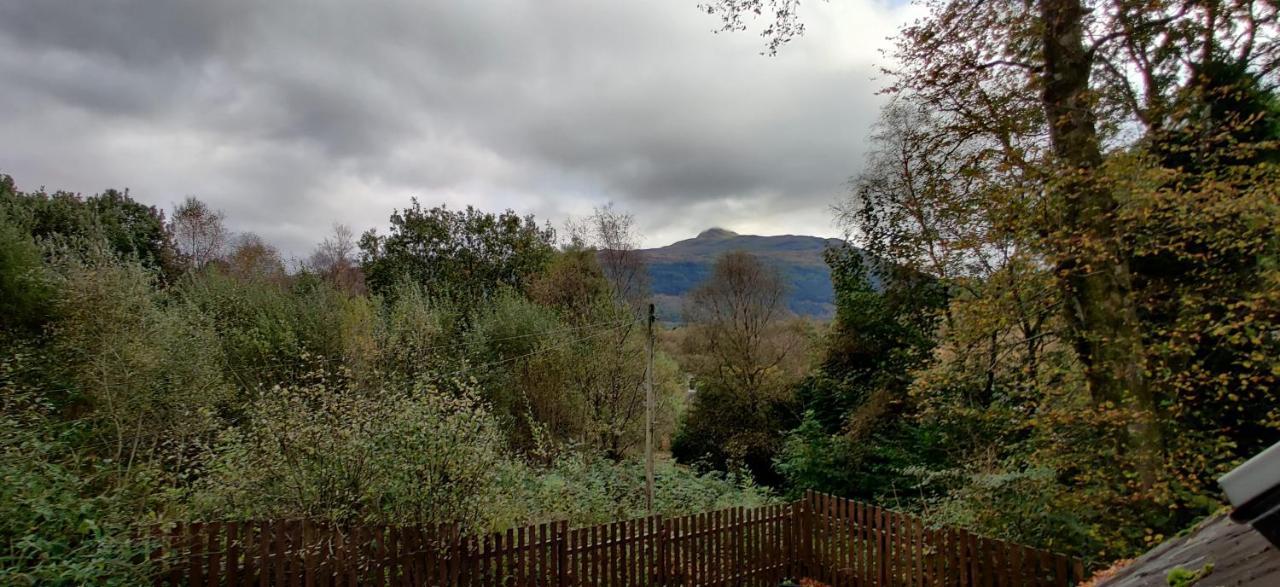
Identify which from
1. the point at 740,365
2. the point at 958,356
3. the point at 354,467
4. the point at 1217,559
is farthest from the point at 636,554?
the point at 740,365

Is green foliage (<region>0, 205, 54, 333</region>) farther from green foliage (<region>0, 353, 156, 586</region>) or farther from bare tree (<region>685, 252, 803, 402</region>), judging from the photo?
bare tree (<region>685, 252, 803, 402</region>)

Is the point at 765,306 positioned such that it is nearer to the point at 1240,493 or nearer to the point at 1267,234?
the point at 1267,234

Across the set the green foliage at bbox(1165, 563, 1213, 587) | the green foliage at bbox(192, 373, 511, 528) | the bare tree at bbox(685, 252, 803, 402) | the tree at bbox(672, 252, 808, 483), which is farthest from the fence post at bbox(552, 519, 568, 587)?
the bare tree at bbox(685, 252, 803, 402)

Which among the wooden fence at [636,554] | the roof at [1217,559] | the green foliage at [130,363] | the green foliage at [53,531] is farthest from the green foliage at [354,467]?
Answer: the roof at [1217,559]

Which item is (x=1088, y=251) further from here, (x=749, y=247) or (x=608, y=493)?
(x=749, y=247)

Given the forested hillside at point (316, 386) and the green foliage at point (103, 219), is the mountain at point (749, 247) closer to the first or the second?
the forested hillside at point (316, 386)

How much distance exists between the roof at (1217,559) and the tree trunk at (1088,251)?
5.73 m

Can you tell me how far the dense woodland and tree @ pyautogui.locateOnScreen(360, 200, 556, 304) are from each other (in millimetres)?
8633

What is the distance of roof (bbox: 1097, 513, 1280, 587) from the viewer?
770 millimetres

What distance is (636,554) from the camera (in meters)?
7.06

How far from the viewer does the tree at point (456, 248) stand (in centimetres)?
2303

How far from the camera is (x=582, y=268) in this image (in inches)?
843

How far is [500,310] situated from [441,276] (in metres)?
5.90

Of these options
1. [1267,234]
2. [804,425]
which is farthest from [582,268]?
[1267,234]
